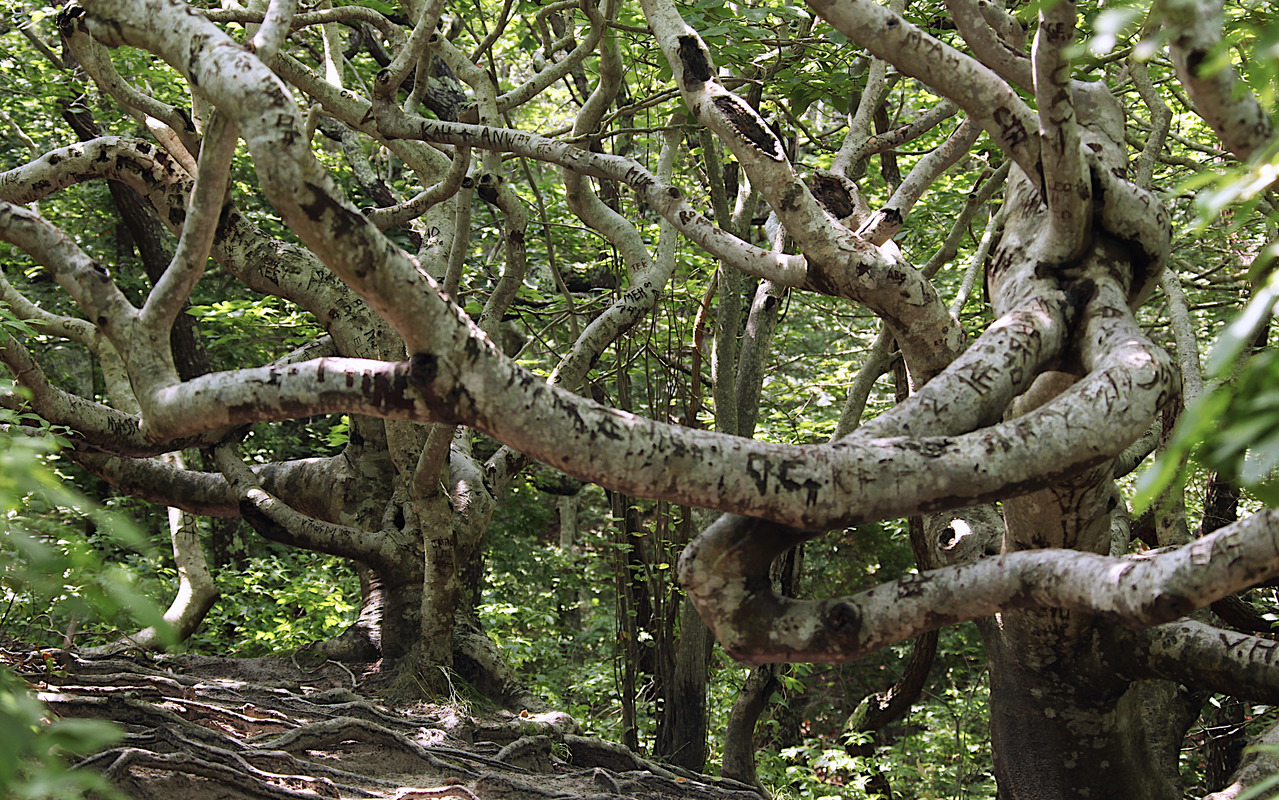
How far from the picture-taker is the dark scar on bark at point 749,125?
A: 3.42 m

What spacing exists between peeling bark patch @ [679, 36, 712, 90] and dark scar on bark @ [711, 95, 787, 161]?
146 millimetres

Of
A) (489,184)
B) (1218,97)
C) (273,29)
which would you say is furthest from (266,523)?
(1218,97)

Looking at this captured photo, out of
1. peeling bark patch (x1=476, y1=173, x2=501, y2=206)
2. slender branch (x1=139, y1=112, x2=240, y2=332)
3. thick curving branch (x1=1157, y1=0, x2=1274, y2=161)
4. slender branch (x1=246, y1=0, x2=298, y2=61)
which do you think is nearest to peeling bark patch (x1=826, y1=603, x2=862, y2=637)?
thick curving branch (x1=1157, y1=0, x2=1274, y2=161)

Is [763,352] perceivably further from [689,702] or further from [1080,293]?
[1080,293]

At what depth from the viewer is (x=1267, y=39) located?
Result: 3.14ft

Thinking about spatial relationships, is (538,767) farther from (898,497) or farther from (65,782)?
(65,782)

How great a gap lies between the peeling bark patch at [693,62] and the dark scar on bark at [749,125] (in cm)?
15

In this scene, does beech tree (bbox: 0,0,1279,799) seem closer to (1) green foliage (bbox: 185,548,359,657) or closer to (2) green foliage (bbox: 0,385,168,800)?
(2) green foliage (bbox: 0,385,168,800)

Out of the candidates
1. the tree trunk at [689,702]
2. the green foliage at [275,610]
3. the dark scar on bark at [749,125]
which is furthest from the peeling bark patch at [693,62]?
the green foliage at [275,610]

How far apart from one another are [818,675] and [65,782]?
1133cm

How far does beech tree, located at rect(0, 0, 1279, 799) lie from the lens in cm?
225

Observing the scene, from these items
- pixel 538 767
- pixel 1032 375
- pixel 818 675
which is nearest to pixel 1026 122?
pixel 1032 375

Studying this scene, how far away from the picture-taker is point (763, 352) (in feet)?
21.0

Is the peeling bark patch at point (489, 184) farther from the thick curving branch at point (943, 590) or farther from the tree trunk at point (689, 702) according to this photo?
the tree trunk at point (689, 702)
